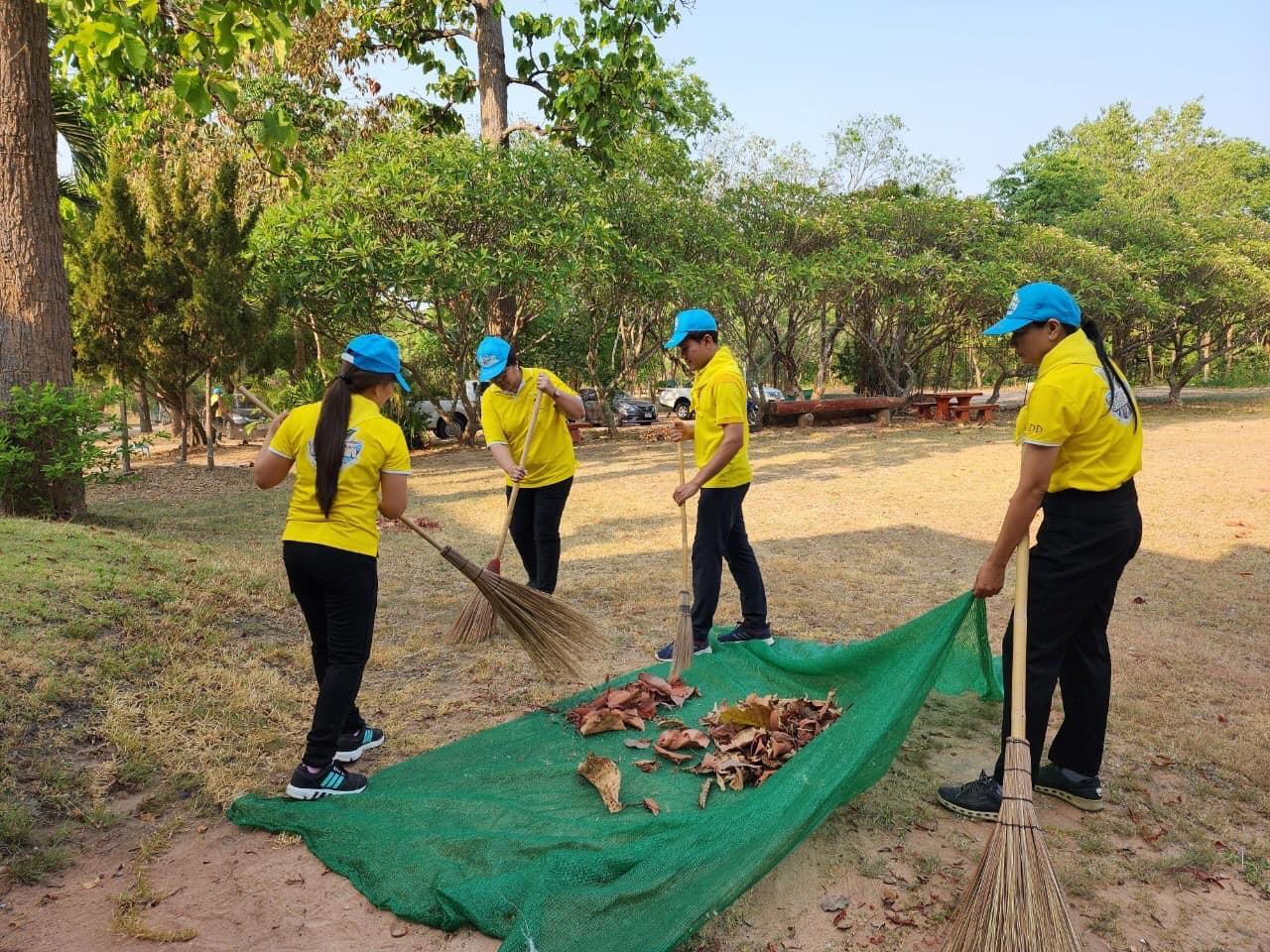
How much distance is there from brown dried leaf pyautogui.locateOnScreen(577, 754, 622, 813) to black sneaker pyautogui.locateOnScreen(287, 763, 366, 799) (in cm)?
82

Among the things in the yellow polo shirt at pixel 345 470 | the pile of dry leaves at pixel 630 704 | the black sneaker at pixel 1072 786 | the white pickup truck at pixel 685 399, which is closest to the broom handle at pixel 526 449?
the pile of dry leaves at pixel 630 704

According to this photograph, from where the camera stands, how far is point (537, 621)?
4.33 meters

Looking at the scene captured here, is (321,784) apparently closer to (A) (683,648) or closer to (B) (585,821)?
(B) (585,821)

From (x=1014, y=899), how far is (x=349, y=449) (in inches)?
94.9

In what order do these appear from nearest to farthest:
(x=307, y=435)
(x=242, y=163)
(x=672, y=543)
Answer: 1. (x=307, y=435)
2. (x=672, y=543)
3. (x=242, y=163)

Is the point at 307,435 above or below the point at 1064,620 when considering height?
above

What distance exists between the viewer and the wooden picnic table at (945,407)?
1955cm

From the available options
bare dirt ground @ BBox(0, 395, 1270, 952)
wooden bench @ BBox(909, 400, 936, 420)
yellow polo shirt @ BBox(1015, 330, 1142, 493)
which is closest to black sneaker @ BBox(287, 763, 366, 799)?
bare dirt ground @ BBox(0, 395, 1270, 952)

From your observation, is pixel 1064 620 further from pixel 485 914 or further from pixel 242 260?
pixel 242 260

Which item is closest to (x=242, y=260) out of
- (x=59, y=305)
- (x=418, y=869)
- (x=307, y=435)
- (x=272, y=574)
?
(x=59, y=305)

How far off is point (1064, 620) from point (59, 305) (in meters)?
7.40

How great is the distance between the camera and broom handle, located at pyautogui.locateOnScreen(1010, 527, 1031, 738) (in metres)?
2.58

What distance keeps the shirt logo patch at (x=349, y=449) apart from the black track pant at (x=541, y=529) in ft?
6.52

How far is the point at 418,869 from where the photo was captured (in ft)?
8.30
